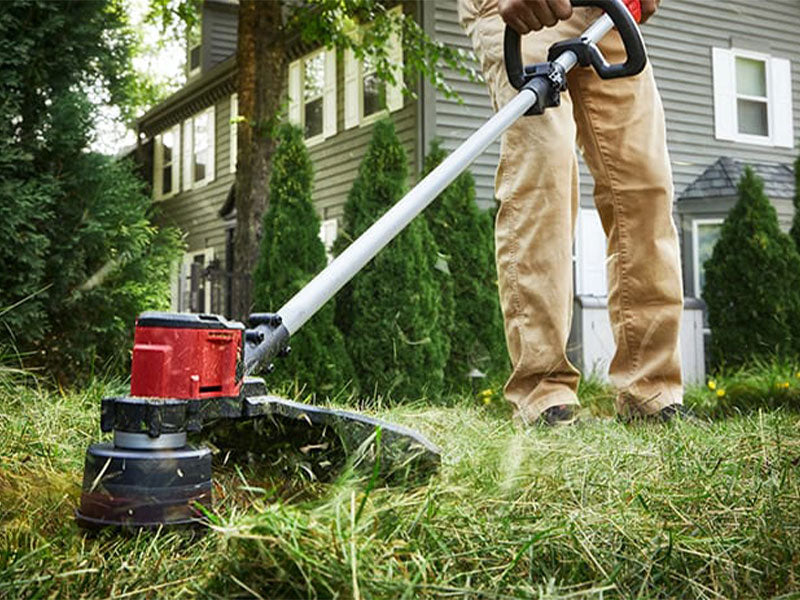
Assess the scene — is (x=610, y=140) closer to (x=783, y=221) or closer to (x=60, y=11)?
(x=60, y=11)

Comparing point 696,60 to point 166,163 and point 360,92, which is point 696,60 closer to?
point 360,92

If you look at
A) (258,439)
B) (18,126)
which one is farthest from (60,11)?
(258,439)

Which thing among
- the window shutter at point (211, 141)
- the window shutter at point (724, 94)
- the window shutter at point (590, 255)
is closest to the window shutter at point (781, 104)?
the window shutter at point (724, 94)

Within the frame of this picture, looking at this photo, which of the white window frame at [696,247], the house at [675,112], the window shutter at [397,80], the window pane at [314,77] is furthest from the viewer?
the window pane at [314,77]

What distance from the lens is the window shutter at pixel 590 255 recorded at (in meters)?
10.4

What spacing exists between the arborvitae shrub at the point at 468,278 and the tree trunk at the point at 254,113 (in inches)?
72.1

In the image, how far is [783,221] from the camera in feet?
38.0

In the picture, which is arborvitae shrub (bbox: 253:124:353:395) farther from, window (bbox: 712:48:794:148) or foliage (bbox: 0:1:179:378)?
window (bbox: 712:48:794:148)

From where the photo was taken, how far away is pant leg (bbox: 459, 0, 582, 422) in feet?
8.93

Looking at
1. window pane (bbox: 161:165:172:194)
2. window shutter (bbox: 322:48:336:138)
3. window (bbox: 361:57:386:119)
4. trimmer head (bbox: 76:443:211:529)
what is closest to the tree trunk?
window (bbox: 361:57:386:119)

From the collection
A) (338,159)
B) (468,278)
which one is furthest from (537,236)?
(338,159)

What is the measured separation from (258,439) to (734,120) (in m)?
11.4

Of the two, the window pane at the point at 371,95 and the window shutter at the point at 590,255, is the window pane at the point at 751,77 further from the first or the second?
the window pane at the point at 371,95

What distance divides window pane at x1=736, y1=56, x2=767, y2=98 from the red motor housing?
468 inches
